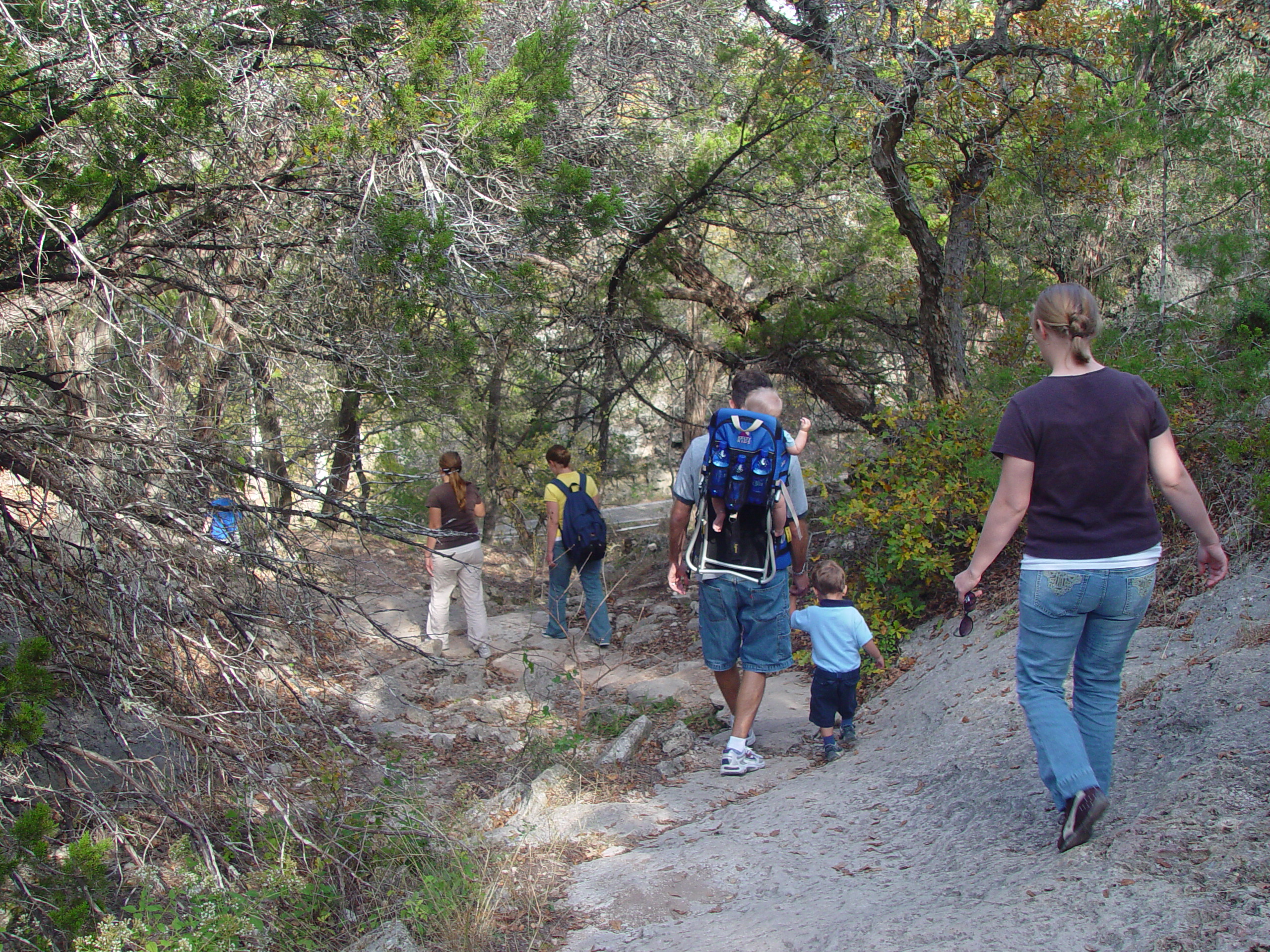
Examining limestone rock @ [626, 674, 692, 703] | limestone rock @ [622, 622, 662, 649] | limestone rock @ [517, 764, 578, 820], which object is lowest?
limestone rock @ [622, 622, 662, 649]

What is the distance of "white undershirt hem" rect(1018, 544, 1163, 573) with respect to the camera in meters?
2.84

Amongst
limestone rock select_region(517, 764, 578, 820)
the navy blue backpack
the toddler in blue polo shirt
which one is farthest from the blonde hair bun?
the navy blue backpack

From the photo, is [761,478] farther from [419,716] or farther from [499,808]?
[419,716]

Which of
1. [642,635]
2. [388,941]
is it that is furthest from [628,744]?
[642,635]

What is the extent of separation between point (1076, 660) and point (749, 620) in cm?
173

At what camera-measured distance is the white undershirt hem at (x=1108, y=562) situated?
9.32 ft

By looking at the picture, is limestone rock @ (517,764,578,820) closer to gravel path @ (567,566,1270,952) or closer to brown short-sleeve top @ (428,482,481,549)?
gravel path @ (567,566,1270,952)

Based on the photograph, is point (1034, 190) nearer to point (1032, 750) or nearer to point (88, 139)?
point (1032, 750)

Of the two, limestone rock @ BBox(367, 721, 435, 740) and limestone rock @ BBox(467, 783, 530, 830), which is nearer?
limestone rock @ BBox(467, 783, 530, 830)

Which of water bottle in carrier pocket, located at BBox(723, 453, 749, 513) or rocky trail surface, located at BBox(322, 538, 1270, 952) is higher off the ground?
water bottle in carrier pocket, located at BBox(723, 453, 749, 513)

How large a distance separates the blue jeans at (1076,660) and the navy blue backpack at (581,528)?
193 inches

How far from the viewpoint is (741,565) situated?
173 inches

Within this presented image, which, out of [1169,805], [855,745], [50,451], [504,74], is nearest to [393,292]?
[504,74]

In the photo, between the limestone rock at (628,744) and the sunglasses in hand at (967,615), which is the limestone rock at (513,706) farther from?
the sunglasses in hand at (967,615)
